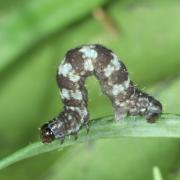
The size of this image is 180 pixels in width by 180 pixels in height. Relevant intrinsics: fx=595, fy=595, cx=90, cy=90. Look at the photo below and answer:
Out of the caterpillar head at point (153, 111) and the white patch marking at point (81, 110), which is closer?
the caterpillar head at point (153, 111)

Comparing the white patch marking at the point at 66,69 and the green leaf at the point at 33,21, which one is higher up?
the green leaf at the point at 33,21

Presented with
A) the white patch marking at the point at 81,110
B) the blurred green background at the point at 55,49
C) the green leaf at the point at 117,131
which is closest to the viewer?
the green leaf at the point at 117,131

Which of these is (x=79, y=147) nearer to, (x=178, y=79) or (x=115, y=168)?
(x=115, y=168)

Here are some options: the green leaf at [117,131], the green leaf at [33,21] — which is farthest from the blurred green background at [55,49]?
the green leaf at [117,131]

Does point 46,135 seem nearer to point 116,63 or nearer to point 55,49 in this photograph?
point 116,63

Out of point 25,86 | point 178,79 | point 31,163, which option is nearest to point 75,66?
point 178,79

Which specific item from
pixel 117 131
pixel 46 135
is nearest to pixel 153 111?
pixel 117 131

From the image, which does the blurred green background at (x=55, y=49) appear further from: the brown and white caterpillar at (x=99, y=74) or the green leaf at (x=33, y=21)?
the brown and white caterpillar at (x=99, y=74)

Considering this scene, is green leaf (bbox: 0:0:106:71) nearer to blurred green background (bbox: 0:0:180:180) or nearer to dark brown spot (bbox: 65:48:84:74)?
blurred green background (bbox: 0:0:180:180)
